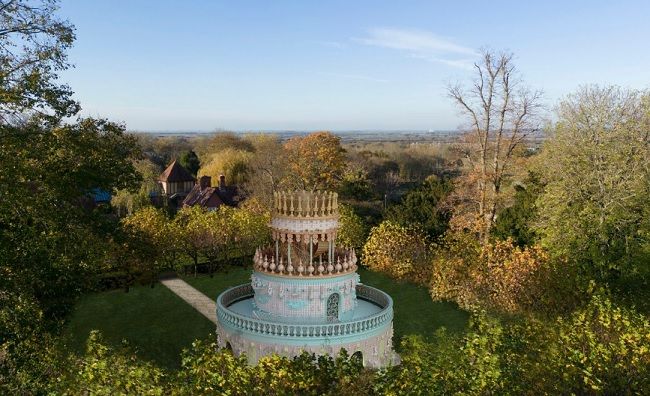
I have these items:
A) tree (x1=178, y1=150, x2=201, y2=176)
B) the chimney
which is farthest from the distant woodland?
tree (x1=178, y1=150, x2=201, y2=176)

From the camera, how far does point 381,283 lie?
39.7m

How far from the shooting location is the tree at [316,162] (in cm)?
6200

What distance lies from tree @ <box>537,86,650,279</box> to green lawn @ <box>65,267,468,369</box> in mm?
8152

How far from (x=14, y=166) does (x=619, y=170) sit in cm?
2813

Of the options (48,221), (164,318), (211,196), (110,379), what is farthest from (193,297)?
(211,196)

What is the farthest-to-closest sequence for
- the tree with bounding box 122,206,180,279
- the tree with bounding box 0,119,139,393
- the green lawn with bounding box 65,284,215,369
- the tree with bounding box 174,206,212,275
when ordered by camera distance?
the tree with bounding box 174,206,212,275 → the tree with bounding box 122,206,180,279 → the green lawn with bounding box 65,284,215,369 → the tree with bounding box 0,119,139,393

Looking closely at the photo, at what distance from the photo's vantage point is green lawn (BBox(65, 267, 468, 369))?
27609mm

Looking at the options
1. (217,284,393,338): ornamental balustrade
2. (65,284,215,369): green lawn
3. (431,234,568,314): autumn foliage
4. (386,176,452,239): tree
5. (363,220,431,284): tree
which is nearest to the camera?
(217,284,393,338): ornamental balustrade

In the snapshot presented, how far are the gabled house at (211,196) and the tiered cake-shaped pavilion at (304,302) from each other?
131 ft

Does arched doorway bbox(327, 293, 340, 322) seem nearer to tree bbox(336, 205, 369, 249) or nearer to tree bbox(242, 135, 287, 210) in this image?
tree bbox(336, 205, 369, 249)

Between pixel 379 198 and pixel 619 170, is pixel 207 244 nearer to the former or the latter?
pixel 619 170

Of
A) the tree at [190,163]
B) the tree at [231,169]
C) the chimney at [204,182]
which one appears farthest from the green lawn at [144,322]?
the tree at [190,163]

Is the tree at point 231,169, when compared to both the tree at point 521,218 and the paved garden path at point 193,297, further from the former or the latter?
the tree at point 521,218

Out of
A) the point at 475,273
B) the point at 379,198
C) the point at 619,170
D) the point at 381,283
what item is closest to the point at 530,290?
the point at 475,273
